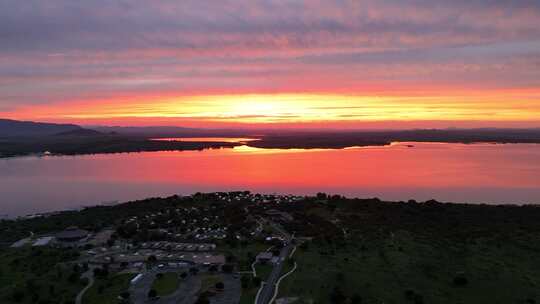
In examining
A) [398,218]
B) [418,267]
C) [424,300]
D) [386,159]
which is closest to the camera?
[424,300]

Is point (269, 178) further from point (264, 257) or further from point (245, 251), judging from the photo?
point (264, 257)

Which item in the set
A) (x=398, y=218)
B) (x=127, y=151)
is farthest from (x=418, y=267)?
(x=127, y=151)

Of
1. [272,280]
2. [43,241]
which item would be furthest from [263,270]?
[43,241]

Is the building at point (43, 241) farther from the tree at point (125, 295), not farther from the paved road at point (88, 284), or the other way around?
the tree at point (125, 295)

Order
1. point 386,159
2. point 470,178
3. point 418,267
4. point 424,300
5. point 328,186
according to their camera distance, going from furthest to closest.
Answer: point 386,159
point 470,178
point 328,186
point 418,267
point 424,300

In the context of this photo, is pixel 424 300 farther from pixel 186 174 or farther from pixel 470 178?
pixel 186 174

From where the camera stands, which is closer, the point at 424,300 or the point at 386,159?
the point at 424,300

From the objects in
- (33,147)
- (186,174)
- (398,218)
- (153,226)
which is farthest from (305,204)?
(33,147)
